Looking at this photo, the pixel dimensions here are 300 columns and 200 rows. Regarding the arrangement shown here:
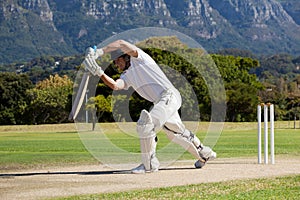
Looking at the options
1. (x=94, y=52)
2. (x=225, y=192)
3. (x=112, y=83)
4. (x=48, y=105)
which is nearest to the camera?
(x=225, y=192)

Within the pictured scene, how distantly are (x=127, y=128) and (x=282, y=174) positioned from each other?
31.9ft

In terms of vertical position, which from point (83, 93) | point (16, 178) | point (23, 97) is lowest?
point (23, 97)

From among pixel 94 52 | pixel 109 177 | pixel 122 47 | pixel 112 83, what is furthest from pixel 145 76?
pixel 109 177

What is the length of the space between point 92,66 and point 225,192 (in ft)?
17.9

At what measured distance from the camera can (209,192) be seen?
15.0 m

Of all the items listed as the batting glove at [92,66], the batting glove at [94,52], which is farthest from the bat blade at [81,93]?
the batting glove at [94,52]

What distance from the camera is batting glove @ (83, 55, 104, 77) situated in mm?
18547

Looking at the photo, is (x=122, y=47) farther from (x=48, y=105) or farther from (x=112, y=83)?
(x=48, y=105)

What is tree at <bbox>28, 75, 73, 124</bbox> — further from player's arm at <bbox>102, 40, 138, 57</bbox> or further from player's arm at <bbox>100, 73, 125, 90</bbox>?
player's arm at <bbox>102, 40, 138, 57</bbox>

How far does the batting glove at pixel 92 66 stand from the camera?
60.8ft

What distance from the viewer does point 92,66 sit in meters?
18.6

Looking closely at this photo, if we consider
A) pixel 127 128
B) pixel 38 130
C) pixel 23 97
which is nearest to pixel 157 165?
pixel 127 128

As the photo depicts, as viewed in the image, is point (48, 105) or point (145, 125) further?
point (48, 105)

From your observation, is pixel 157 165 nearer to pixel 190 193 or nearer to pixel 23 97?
pixel 190 193
